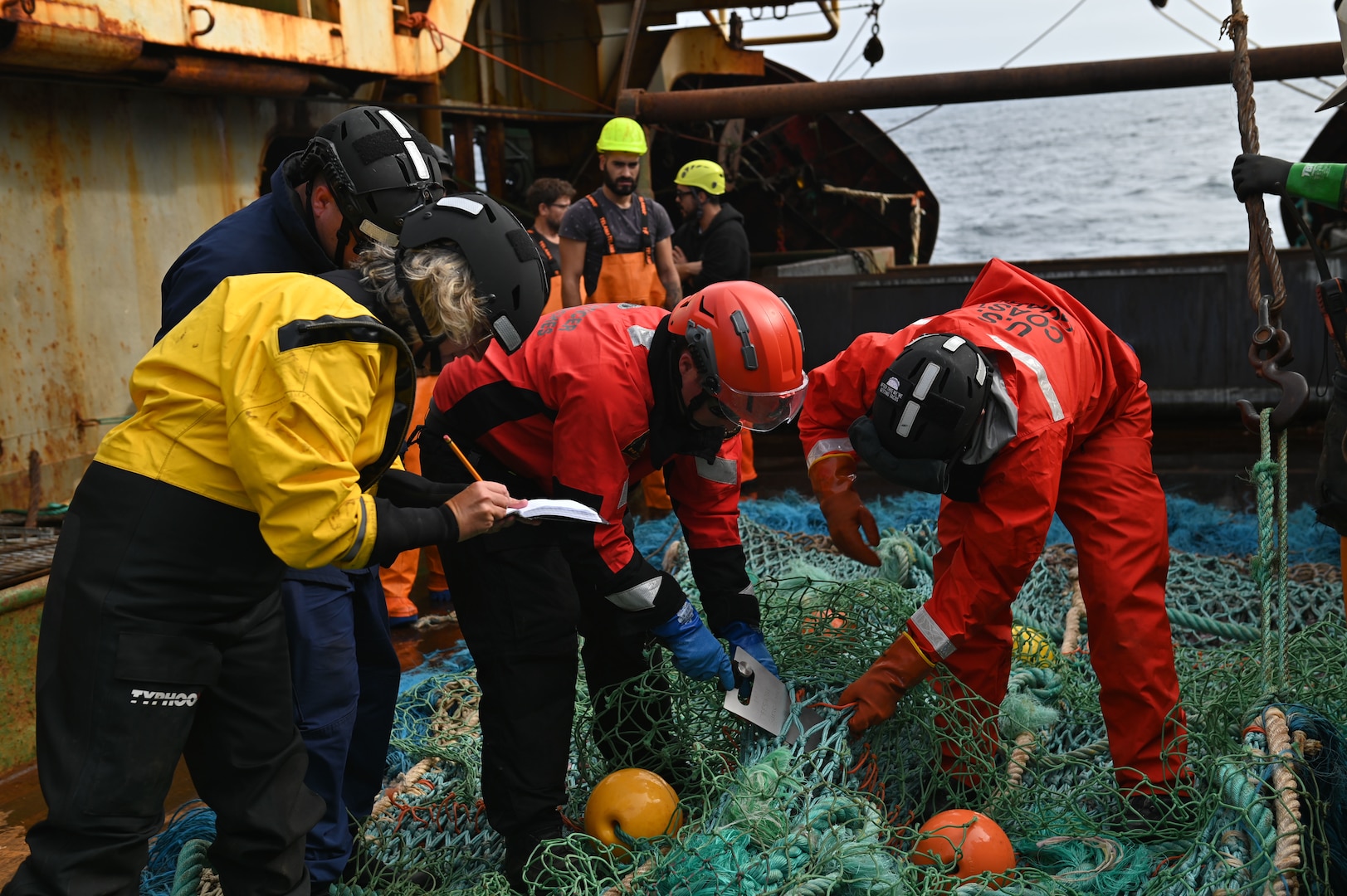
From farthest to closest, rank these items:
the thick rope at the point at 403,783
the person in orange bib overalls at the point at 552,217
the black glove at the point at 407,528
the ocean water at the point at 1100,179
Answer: the ocean water at the point at 1100,179 → the person in orange bib overalls at the point at 552,217 → the thick rope at the point at 403,783 → the black glove at the point at 407,528

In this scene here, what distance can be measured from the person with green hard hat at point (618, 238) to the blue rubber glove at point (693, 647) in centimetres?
394

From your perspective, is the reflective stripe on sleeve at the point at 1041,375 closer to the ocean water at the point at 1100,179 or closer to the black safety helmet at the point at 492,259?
the black safety helmet at the point at 492,259

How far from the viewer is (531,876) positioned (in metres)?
3.00

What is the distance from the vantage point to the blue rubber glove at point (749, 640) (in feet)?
11.0

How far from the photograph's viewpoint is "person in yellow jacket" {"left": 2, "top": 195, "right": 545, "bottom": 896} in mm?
2152

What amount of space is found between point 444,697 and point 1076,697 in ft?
7.38

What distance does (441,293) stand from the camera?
2393 mm

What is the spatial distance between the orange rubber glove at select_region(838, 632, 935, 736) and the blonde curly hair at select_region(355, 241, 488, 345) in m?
1.48

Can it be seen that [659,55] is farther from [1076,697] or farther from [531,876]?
[531,876]

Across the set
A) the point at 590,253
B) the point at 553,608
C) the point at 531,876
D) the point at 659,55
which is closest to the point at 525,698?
the point at 553,608

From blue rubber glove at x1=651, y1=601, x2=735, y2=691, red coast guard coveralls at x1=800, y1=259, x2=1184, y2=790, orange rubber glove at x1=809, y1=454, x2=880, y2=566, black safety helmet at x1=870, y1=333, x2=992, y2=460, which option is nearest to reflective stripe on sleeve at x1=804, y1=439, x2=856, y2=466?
orange rubber glove at x1=809, y1=454, x2=880, y2=566

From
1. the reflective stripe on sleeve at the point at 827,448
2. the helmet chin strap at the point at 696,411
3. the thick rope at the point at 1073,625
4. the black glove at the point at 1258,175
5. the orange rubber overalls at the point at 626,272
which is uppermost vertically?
the black glove at the point at 1258,175

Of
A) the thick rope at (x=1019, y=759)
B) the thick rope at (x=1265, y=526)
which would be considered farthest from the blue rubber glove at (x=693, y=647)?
the thick rope at (x=1265, y=526)

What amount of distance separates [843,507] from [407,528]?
6.01 feet
